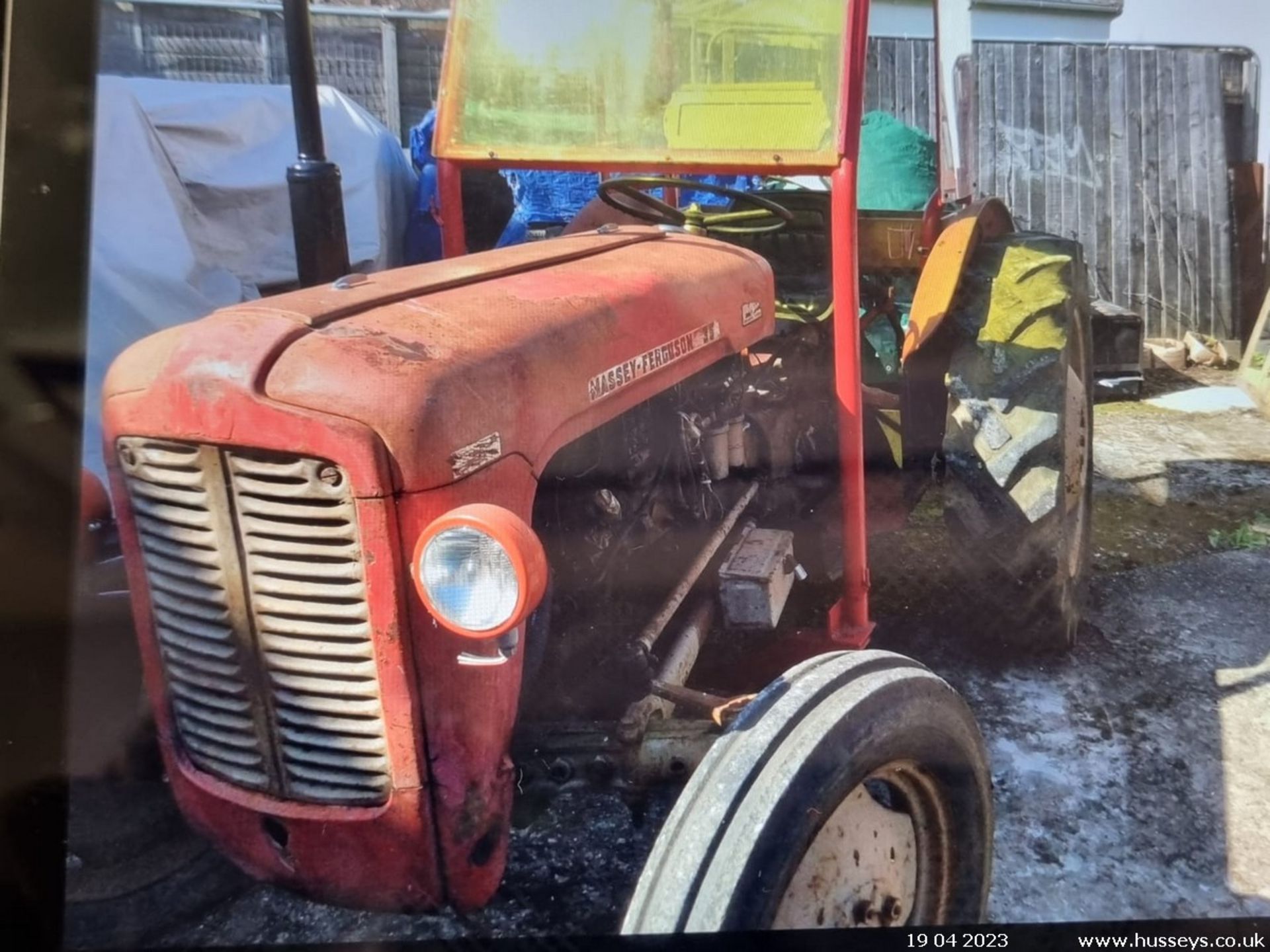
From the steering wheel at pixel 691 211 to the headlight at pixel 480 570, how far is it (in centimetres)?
102

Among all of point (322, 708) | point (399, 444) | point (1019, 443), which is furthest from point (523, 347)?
point (1019, 443)

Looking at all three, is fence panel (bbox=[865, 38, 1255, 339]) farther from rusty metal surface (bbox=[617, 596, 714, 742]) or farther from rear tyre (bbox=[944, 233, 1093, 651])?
rusty metal surface (bbox=[617, 596, 714, 742])

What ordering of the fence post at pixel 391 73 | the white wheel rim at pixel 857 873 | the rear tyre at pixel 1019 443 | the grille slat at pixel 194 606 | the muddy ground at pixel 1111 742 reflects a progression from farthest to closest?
the rear tyre at pixel 1019 443 → the fence post at pixel 391 73 → the muddy ground at pixel 1111 742 → the white wheel rim at pixel 857 873 → the grille slat at pixel 194 606

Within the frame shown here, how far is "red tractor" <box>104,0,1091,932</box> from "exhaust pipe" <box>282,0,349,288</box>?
0.39 meters

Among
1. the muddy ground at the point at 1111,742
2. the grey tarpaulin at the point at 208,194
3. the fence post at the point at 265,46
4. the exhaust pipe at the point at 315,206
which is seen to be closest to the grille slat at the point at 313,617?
the muddy ground at the point at 1111,742

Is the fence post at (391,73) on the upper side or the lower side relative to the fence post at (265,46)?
lower

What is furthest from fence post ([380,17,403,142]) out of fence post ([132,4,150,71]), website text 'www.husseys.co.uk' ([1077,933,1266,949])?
website text 'www.husseys.co.uk' ([1077,933,1266,949])

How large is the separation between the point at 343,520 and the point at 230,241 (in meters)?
1.85

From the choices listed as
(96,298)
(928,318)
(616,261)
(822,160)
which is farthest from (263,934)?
(928,318)

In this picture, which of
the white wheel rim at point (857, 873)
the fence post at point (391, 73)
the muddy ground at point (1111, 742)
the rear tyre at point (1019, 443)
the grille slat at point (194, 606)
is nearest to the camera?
the grille slat at point (194, 606)

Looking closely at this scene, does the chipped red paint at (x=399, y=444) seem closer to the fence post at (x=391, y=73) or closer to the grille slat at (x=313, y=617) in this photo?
the grille slat at (x=313, y=617)

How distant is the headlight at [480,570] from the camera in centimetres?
93

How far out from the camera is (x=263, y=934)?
1.34 meters

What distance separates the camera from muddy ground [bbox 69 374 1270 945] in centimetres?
143
